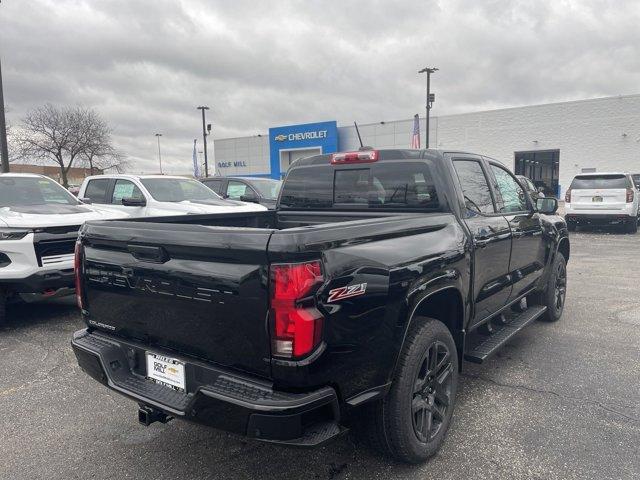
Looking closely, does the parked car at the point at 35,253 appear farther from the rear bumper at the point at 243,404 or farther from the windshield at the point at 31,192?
the rear bumper at the point at 243,404

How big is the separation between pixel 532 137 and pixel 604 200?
20.2m

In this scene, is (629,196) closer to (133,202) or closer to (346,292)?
(133,202)

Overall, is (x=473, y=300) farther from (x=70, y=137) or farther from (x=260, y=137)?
(x=260, y=137)

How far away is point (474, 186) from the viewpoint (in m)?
3.71

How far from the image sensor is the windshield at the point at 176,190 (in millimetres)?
8633

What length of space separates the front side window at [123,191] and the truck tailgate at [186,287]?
624 cm

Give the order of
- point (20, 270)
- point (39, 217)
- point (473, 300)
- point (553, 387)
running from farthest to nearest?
point (39, 217)
point (20, 270)
point (553, 387)
point (473, 300)

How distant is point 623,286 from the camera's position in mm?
7148

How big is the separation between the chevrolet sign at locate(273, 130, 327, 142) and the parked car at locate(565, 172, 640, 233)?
26.0 m

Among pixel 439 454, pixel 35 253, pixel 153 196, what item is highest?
pixel 153 196

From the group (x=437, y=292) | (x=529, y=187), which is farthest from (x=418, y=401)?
(x=529, y=187)

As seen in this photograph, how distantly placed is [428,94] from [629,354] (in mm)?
24863

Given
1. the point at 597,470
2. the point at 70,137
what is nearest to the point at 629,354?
the point at 597,470

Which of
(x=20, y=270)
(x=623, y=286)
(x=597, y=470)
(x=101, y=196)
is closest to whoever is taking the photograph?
(x=597, y=470)
